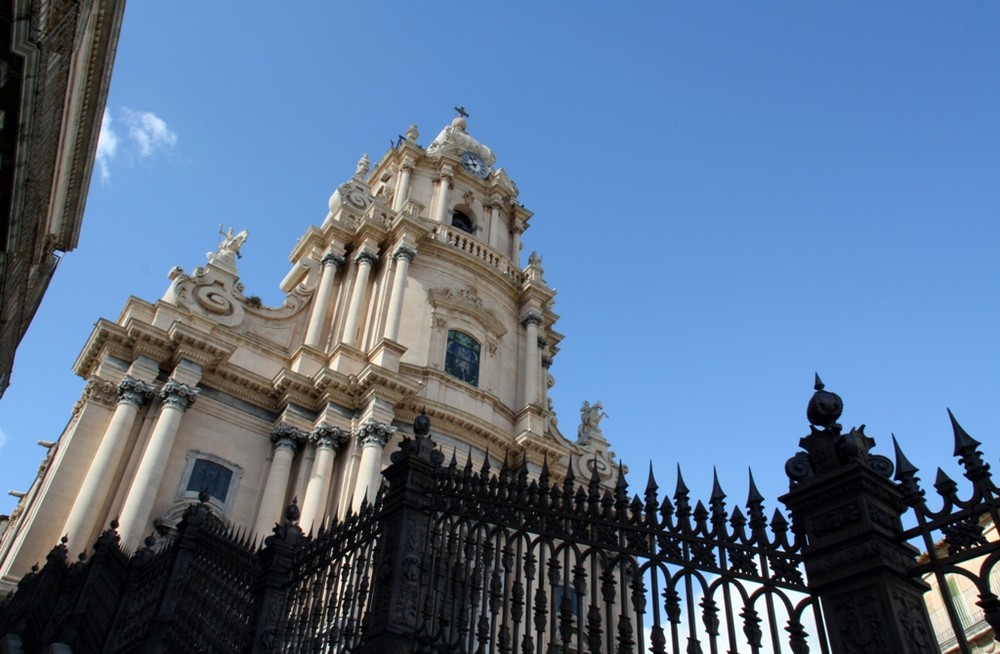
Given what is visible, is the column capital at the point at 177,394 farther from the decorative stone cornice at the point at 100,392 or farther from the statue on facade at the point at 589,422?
the statue on facade at the point at 589,422

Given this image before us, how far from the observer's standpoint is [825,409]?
517cm

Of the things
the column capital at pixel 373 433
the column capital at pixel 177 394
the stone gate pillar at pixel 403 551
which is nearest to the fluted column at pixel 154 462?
the column capital at pixel 177 394

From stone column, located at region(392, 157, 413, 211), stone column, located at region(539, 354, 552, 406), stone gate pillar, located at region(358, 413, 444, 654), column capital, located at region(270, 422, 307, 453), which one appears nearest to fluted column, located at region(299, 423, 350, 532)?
column capital, located at region(270, 422, 307, 453)

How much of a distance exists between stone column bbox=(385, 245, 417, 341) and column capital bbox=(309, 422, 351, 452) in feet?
10.8

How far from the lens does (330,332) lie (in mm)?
24172

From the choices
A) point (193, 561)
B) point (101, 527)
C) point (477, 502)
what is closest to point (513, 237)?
point (101, 527)

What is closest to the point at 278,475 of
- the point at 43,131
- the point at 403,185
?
the point at 43,131

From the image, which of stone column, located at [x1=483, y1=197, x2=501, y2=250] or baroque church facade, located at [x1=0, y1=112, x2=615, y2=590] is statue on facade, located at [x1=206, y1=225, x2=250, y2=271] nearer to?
baroque church facade, located at [x1=0, y1=112, x2=615, y2=590]

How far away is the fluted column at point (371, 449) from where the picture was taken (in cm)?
1961

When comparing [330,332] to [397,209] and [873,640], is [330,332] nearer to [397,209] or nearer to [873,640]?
[397,209]

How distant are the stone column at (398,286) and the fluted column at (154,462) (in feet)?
19.7

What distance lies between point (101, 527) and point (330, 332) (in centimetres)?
906

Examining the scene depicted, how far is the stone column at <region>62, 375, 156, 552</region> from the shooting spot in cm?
1630

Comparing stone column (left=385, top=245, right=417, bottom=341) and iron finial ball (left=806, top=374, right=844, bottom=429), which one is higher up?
stone column (left=385, top=245, right=417, bottom=341)
